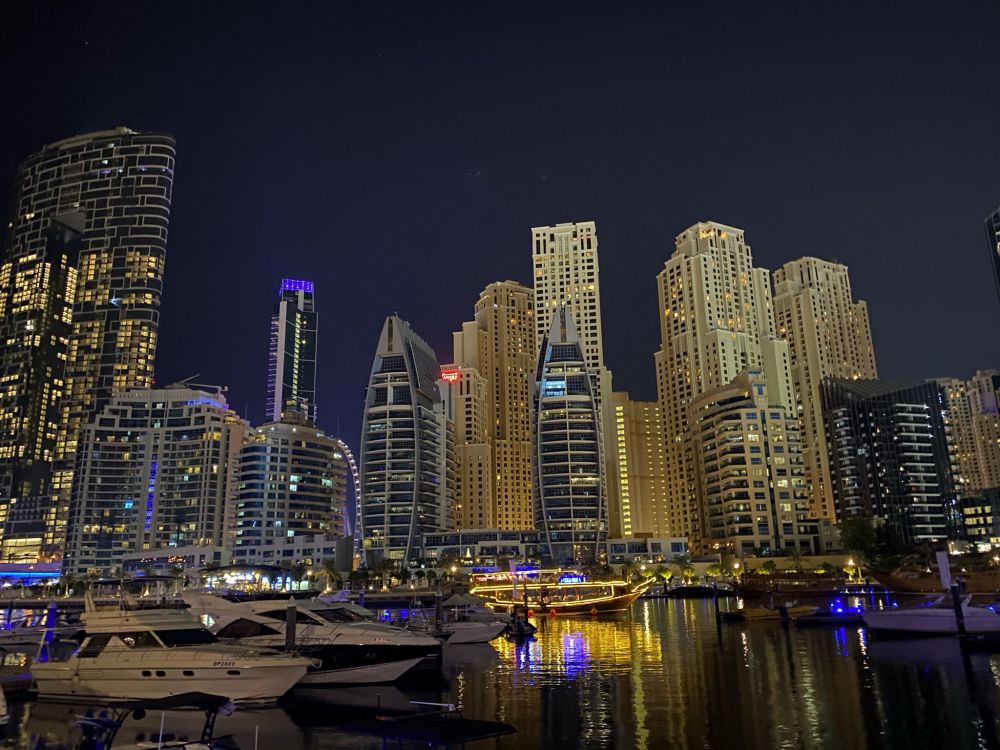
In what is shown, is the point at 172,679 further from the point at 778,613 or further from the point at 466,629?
the point at 778,613

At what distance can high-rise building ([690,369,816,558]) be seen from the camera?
614ft

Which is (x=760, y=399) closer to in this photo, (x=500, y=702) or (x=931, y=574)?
(x=931, y=574)

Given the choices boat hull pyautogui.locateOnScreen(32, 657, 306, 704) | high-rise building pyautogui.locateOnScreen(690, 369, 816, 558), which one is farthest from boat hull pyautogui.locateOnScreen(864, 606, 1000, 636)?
high-rise building pyautogui.locateOnScreen(690, 369, 816, 558)

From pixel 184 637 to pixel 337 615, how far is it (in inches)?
387

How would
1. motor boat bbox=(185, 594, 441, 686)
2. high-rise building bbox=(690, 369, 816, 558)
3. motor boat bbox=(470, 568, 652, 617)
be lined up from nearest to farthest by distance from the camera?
motor boat bbox=(185, 594, 441, 686) → motor boat bbox=(470, 568, 652, 617) → high-rise building bbox=(690, 369, 816, 558)

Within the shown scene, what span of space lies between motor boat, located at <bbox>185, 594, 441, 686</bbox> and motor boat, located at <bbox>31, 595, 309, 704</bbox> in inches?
185

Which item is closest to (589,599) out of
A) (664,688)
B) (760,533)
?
(664,688)

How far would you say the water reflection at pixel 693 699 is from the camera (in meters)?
27.7

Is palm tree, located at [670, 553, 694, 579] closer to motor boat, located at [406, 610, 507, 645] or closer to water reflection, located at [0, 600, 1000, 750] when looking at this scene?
motor boat, located at [406, 610, 507, 645]

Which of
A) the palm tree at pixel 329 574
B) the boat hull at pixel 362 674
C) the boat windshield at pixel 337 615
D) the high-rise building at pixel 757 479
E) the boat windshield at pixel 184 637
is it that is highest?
the high-rise building at pixel 757 479

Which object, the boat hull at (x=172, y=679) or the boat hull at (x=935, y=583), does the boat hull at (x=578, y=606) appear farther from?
the boat hull at (x=172, y=679)

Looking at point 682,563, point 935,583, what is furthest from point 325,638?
point 682,563

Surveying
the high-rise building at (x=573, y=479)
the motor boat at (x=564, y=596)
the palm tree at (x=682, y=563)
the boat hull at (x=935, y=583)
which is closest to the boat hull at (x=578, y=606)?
the motor boat at (x=564, y=596)

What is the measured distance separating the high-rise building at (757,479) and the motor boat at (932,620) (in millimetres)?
129113
